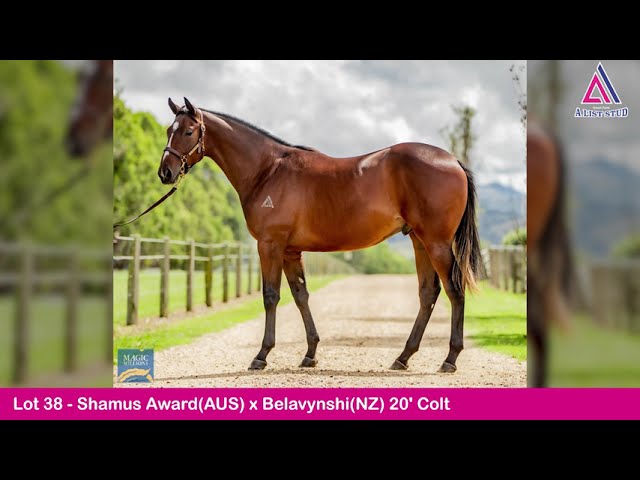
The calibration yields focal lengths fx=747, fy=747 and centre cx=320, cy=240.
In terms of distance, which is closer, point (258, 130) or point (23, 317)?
point (23, 317)

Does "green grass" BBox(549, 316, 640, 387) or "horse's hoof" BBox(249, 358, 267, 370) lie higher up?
"green grass" BBox(549, 316, 640, 387)

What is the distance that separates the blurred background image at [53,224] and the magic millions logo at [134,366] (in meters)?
0.29

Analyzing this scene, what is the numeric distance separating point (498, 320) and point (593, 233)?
53.3 inches

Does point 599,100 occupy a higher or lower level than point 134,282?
higher

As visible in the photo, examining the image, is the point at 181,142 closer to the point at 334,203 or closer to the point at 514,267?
the point at 334,203

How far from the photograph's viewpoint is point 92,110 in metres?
6.44

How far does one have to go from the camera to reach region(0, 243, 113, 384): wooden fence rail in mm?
5820

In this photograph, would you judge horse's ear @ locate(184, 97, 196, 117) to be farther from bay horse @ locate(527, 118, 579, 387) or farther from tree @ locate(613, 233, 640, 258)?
tree @ locate(613, 233, 640, 258)

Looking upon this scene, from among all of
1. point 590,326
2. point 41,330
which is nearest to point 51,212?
point 41,330

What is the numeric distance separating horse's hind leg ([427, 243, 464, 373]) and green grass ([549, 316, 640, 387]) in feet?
2.96

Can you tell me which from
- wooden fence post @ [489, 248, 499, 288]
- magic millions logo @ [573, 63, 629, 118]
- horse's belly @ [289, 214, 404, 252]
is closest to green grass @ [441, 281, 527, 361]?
wooden fence post @ [489, 248, 499, 288]

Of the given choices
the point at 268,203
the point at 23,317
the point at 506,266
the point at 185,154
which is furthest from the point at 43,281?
the point at 506,266

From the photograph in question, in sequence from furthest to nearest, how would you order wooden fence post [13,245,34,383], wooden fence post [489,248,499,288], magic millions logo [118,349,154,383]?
wooden fence post [489,248,499,288] < magic millions logo [118,349,154,383] < wooden fence post [13,245,34,383]

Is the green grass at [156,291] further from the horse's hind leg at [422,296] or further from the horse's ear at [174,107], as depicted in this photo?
the horse's hind leg at [422,296]
